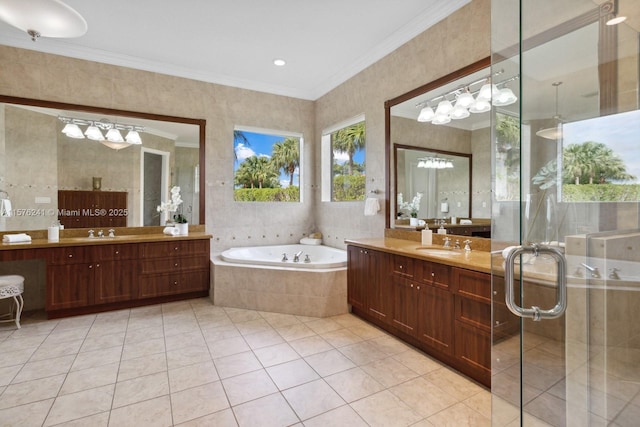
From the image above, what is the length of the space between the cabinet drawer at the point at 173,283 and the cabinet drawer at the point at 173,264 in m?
0.06

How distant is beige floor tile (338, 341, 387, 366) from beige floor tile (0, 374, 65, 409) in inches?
77.8

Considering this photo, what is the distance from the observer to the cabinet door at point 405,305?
2.47 m

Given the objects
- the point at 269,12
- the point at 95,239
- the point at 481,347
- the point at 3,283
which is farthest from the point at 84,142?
the point at 481,347

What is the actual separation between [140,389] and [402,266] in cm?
210

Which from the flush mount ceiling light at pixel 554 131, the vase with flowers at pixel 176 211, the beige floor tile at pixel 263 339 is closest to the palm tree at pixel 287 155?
the vase with flowers at pixel 176 211

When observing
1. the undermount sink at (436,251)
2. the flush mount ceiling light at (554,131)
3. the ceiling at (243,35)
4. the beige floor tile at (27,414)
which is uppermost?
the ceiling at (243,35)

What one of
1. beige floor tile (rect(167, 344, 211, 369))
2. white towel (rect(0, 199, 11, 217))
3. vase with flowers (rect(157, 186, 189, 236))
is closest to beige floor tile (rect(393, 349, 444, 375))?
Result: beige floor tile (rect(167, 344, 211, 369))

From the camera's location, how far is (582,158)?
4.22 feet

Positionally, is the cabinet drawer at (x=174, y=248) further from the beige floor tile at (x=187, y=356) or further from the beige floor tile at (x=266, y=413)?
the beige floor tile at (x=266, y=413)

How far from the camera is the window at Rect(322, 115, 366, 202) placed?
4.05m

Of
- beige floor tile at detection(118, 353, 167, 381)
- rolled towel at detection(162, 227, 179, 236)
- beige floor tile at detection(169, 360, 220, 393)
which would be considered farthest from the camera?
rolled towel at detection(162, 227, 179, 236)

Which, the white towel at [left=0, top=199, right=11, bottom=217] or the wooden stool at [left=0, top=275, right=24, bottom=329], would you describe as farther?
the white towel at [left=0, top=199, right=11, bottom=217]

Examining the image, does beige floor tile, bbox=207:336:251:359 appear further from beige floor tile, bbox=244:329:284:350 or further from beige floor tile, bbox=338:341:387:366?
beige floor tile, bbox=338:341:387:366

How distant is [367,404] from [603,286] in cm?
135
